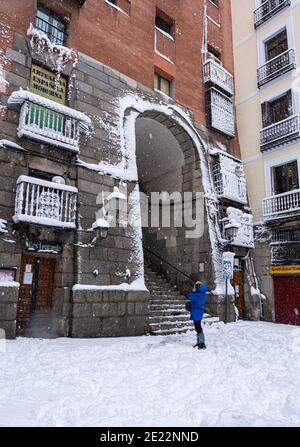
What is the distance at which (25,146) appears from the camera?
30.6ft

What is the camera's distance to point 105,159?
437 inches

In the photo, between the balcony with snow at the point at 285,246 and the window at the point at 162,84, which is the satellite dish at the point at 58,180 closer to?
the window at the point at 162,84

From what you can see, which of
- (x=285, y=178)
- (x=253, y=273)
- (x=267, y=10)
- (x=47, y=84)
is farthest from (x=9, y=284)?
(x=267, y=10)

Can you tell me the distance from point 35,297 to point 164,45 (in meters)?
11.9

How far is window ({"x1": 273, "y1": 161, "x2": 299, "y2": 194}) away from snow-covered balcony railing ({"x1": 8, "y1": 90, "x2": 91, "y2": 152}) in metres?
9.92

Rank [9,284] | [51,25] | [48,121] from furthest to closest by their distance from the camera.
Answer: [51,25], [48,121], [9,284]

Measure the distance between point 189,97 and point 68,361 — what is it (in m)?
12.5

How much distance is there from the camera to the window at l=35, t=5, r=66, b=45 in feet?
35.4

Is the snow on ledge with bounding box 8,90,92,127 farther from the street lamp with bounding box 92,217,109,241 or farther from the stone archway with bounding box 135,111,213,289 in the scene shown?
the stone archway with bounding box 135,111,213,289

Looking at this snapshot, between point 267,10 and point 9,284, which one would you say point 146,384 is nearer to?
point 9,284

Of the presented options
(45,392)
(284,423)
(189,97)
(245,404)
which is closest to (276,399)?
(245,404)

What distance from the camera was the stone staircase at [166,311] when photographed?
10462mm

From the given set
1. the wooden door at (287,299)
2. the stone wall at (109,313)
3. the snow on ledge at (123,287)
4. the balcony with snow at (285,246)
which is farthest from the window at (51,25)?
the wooden door at (287,299)
